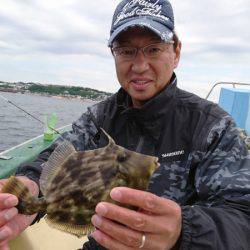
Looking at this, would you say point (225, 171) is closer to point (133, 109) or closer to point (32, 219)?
point (133, 109)

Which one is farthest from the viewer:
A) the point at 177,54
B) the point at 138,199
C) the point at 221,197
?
the point at 177,54

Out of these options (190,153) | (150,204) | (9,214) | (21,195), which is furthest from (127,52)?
(150,204)

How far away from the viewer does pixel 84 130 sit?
3.81 meters

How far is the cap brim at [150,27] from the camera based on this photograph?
321 centimetres

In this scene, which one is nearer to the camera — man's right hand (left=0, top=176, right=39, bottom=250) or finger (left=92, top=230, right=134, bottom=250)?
finger (left=92, top=230, right=134, bottom=250)

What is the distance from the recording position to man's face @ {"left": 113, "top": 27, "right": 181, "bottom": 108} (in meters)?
3.28

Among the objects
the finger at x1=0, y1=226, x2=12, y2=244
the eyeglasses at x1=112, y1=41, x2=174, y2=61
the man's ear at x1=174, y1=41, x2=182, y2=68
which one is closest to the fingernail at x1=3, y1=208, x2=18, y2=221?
the finger at x1=0, y1=226, x2=12, y2=244

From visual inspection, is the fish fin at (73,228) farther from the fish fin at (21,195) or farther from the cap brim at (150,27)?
the cap brim at (150,27)

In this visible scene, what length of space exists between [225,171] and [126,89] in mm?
1167

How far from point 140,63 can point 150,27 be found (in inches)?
11.5

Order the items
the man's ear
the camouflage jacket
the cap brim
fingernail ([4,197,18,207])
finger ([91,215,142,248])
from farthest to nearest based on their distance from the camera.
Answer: the man's ear
the cap brim
the camouflage jacket
fingernail ([4,197,18,207])
finger ([91,215,142,248])

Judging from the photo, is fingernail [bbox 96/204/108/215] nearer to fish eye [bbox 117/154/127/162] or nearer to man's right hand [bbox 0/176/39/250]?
fish eye [bbox 117/154/127/162]

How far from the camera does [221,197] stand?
107 inches

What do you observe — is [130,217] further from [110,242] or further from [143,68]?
[143,68]
